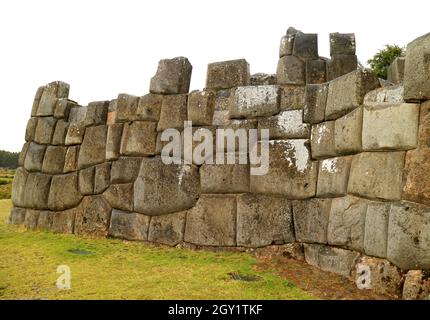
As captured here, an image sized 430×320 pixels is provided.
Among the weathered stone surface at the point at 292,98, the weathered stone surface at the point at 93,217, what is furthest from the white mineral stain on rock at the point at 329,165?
the weathered stone surface at the point at 93,217

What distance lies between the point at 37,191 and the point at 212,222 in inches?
170

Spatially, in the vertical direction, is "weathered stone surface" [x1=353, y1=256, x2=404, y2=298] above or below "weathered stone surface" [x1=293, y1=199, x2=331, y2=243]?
below

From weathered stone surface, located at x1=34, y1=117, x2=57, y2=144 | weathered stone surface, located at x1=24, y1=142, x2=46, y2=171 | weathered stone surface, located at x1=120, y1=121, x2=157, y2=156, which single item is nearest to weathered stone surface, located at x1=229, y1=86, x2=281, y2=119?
weathered stone surface, located at x1=120, y1=121, x2=157, y2=156

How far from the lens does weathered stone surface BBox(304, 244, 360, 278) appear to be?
15.8 ft

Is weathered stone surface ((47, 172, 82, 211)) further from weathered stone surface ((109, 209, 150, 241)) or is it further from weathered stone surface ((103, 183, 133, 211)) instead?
weathered stone surface ((109, 209, 150, 241))

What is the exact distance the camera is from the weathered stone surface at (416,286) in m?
3.73

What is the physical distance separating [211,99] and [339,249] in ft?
10.8

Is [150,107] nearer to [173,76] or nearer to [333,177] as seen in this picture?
[173,76]

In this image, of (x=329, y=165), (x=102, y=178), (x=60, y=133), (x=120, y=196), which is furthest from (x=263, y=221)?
(x=60, y=133)

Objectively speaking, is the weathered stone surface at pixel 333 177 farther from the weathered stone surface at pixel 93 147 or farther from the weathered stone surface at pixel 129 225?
the weathered stone surface at pixel 93 147

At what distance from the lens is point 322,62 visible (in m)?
6.43

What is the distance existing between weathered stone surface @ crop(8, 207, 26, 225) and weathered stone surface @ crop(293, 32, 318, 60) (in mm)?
6705

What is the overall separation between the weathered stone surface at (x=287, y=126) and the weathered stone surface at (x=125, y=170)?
2.54 metres

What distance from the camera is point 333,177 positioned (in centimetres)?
533
